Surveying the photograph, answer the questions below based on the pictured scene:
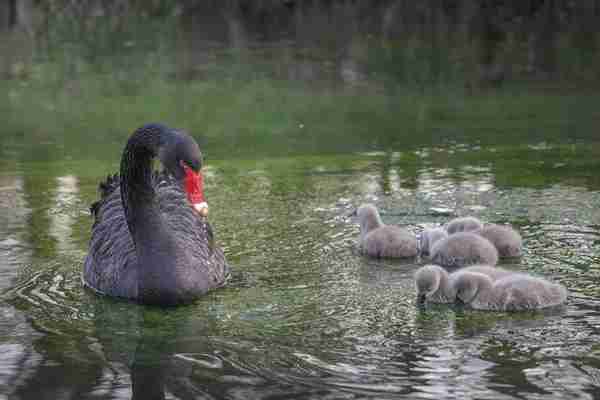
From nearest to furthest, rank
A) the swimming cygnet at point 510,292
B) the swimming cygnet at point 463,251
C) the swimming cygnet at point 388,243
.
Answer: the swimming cygnet at point 510,292 < the swimming cygnet at point 463,251 < the swimming cygnet at point 388,243

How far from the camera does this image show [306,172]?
7840 millimetres

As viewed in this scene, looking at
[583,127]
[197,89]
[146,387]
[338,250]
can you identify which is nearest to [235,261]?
[338,250]

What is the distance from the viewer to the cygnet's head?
5.67 m

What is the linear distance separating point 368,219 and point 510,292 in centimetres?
136

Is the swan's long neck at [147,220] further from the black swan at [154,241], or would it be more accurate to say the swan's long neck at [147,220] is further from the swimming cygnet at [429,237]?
the swimming cygnet at [429,237]

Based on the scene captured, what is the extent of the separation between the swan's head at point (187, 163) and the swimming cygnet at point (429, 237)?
4.95 feet

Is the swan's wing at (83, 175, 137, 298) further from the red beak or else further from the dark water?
the red beak

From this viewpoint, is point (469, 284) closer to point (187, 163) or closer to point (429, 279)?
point (429, 279)

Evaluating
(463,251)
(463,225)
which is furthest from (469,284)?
(463,225)

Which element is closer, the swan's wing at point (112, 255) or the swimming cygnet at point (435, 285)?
the swimming cygnet at point (435, 285)

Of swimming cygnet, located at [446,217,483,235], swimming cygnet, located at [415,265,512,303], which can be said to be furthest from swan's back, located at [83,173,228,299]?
swimming cygnet, located at [446,217,483,235]

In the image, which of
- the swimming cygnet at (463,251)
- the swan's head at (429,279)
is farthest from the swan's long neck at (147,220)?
the swimming cygnet at (463,251)

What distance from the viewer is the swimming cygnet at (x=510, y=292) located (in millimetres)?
4465

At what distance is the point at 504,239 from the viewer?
17.7ft
